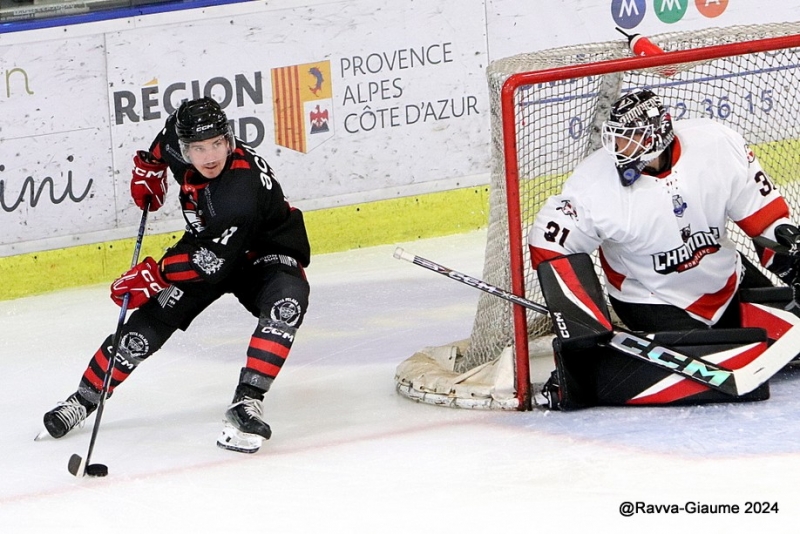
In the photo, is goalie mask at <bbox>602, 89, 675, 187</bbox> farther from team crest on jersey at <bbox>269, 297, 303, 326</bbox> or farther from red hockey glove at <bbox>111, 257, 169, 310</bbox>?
red hockey glove at <bbox>111, 257, 169, 310</bbox>

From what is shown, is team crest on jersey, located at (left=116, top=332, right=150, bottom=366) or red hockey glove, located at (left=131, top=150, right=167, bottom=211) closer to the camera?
team crest on jersey, located at (left=116, top=332, right=150, bottom=366)

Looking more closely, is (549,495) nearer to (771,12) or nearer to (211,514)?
(211,514)

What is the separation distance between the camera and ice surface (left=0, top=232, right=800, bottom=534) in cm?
291

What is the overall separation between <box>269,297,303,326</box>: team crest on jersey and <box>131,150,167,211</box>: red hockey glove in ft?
2.08

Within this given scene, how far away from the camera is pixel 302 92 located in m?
5.50

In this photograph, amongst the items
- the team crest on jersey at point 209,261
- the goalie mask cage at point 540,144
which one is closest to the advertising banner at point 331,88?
the goalie mask cage at point 540,144

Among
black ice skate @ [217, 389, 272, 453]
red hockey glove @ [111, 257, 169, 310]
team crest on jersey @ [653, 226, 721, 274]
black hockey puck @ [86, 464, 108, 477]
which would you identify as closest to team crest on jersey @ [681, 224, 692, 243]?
team crest on jersey @ [653, 226, 721, 274]

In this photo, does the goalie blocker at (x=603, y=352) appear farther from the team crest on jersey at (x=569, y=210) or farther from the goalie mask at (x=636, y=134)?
the goalie mask at (x=636, y=134)

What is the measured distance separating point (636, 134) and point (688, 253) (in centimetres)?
36

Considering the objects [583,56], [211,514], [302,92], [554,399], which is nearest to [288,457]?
[211,514]

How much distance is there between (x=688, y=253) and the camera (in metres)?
3.58

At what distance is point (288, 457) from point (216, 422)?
0.42 meters

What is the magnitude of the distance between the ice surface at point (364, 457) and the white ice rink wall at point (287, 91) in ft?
3.24

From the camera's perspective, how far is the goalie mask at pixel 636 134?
3445mm
